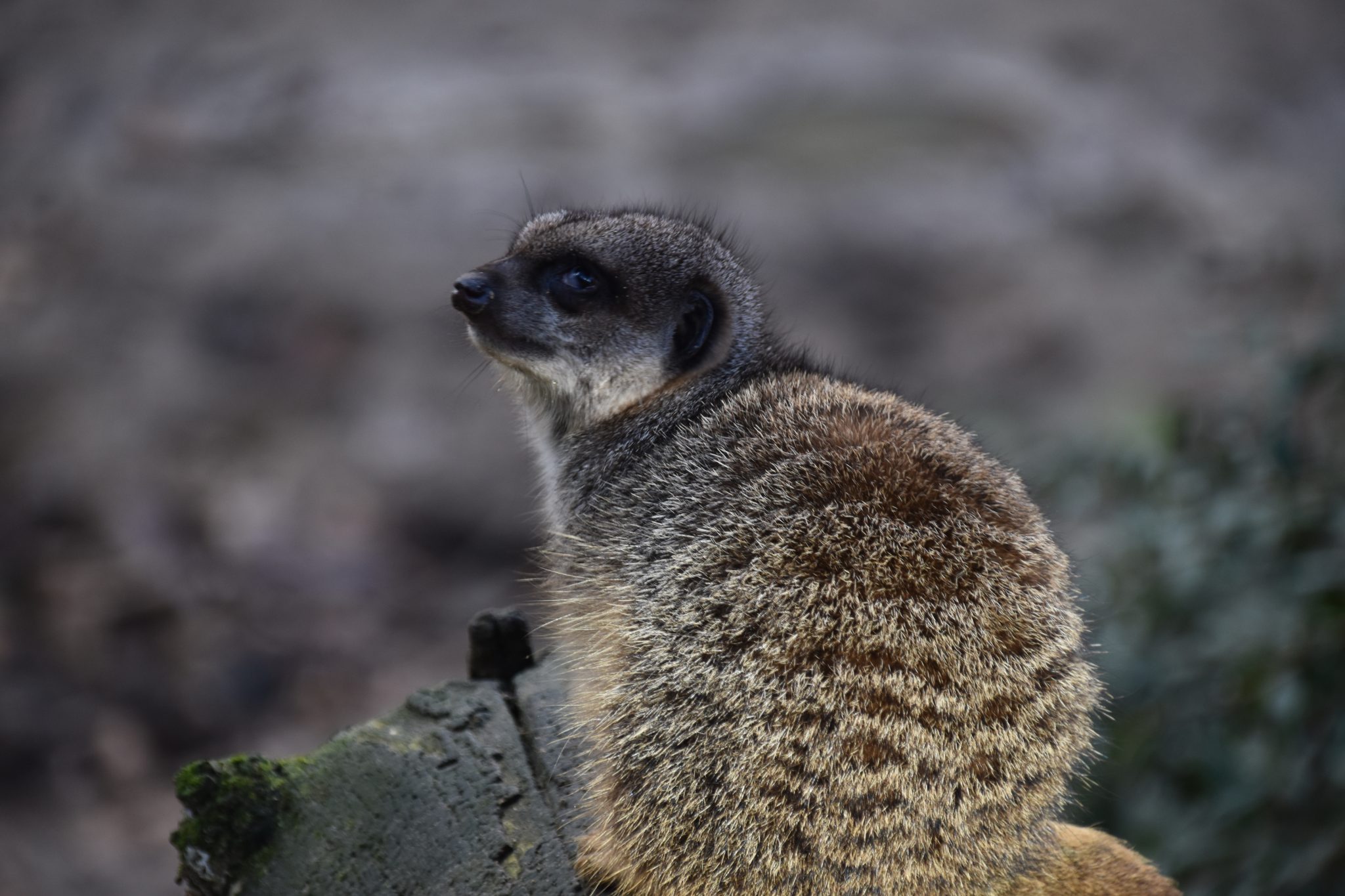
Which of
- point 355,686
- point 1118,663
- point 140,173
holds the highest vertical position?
point 140,173

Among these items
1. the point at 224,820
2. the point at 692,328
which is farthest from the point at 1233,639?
the point at 224,820

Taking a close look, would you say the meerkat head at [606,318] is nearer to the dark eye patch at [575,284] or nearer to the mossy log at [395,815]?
the dark eye patch at [575,284]

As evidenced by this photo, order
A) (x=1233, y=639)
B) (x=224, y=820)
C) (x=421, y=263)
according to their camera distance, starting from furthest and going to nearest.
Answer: (x=421, y=263) < (x=1233, y=639) < (x=224, y=820)

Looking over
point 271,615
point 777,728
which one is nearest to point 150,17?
point 271,615

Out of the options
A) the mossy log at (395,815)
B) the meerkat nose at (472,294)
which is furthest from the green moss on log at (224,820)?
the meerkat nose at (472,294)

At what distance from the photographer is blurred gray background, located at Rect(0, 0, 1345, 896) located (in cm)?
478

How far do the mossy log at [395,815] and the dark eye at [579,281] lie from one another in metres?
1.01

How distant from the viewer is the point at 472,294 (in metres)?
2.62

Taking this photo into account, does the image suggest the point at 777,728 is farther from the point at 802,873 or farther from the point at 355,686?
the point at 355,686

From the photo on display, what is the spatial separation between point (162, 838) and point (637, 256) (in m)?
3.10

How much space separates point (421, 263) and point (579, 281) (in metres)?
3.75

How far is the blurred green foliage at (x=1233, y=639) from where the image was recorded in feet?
9.38

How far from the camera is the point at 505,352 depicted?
2715 millimetres

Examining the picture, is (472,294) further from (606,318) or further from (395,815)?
(395,815)
